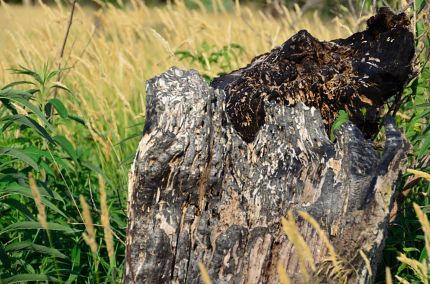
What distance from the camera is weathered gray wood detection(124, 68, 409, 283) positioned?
8.45 ft

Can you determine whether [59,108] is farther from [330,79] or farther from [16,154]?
[330,79]

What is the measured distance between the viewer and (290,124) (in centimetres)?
276

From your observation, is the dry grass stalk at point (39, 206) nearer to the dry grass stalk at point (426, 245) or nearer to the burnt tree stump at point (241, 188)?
the burnt tree stump at point (241, 188)

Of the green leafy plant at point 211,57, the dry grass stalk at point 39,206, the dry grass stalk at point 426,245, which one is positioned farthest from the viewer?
the green leafy plant at point 211,57

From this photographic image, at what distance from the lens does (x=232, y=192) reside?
106 inches

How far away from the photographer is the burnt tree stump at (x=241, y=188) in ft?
8.43

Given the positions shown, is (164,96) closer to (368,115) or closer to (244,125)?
(244,125)

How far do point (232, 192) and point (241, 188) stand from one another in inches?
1.4

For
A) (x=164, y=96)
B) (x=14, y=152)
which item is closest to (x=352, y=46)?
(x=164, y=96)

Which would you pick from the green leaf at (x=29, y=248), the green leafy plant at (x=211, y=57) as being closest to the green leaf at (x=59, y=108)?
the green leaf at (x=29, y=248)

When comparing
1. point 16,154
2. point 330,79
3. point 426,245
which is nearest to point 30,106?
point 16,154

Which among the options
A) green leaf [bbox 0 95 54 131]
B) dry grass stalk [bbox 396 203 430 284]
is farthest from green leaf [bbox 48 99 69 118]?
dry grass stalk [bbox 396 203 430 284]

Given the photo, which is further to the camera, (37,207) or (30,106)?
(37,207)

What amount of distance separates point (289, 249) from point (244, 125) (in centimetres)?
57
